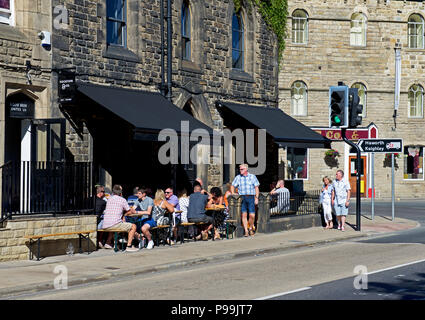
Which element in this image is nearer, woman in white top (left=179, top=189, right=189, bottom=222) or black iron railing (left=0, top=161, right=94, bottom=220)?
black iron railing (left=0, top=161, right=94, bottom=220)

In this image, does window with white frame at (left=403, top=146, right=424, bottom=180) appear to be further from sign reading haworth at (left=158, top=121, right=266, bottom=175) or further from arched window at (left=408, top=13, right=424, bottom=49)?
sign reading haworth at (left=158, top=121, right=266, bottom=175)

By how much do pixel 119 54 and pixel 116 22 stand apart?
3.14 feet

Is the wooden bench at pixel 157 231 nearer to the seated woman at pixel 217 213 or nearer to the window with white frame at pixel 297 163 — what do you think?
the seated woman at pixel 217 213

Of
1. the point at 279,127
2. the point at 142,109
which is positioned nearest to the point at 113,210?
the point at 142,109

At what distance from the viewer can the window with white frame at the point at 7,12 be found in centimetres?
1734

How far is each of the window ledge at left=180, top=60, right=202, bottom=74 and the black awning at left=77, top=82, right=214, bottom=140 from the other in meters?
1.65

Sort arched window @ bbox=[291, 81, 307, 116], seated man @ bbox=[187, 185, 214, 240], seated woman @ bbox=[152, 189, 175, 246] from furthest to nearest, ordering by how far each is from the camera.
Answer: arched window @ bbox=[291, 81, 307, 116] < seated man @ bbox=[187, 185, 214, 240] < seated woman @ bbox=[152, 189, 175, 246]

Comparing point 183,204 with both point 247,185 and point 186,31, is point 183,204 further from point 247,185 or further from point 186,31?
point 186,31

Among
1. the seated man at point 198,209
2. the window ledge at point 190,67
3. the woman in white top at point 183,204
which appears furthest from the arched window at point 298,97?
the seated man at point 198,209

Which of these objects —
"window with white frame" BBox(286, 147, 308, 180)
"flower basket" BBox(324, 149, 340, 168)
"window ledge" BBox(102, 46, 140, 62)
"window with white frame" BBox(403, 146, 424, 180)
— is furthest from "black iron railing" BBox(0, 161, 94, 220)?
"window with white frame" BBox(403, 146, 424, 180)

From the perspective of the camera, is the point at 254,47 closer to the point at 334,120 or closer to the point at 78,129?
the point at 334,120

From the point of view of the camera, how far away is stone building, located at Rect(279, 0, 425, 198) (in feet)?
134

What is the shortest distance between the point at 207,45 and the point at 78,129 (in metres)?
6.70

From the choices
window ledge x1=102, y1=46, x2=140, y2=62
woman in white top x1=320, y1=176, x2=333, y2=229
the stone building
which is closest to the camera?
window ledge x1=102, y1=46, x2=140, y2=62
